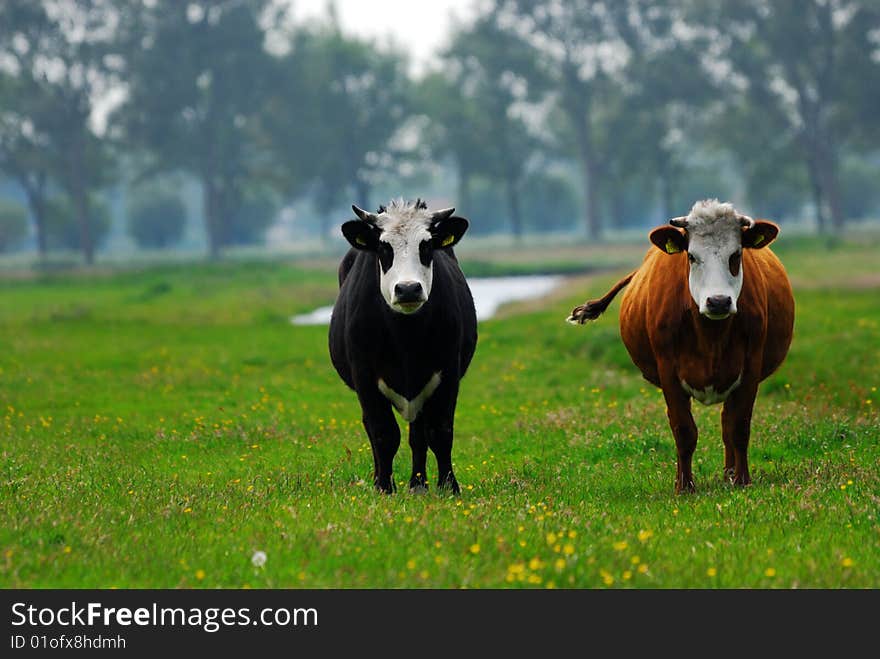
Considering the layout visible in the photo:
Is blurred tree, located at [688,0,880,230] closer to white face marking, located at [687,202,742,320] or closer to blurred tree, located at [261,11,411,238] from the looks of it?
blurred tree, located at [261,11,411,238]

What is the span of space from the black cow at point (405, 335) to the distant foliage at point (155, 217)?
112m

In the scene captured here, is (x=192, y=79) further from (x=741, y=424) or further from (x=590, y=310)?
(x=741, y=424)

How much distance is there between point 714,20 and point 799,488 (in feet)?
230

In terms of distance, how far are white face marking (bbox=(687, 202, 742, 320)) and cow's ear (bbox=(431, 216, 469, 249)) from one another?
6.84ft

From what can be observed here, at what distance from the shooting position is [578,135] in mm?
84375

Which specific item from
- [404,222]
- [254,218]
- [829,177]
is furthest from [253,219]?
[404,222]

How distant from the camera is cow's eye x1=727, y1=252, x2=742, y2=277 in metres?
10.2

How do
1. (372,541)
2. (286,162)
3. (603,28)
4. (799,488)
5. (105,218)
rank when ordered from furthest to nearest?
(105,218), (286,162), (603,28), (799,488), (372,541)

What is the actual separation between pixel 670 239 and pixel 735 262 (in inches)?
24.9

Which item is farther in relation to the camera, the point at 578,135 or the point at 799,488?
the point at 578,135

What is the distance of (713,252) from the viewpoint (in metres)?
10.1

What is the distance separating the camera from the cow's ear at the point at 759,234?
10.3 m
